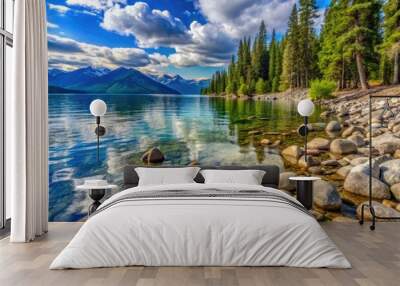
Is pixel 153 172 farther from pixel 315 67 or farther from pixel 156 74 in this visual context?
pixel 315 67

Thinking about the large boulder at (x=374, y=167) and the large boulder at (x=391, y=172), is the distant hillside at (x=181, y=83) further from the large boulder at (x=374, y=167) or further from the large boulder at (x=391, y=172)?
the large boulder at (x=391, y=172)

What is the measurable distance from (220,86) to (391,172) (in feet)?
9.38

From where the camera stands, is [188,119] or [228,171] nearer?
[228,171]

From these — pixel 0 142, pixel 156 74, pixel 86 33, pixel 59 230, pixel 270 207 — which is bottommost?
pixel 59 230

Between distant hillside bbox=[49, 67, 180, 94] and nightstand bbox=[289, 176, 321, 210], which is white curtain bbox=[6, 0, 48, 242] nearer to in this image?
distant hillside bbox=[49, 67, 180, 94]

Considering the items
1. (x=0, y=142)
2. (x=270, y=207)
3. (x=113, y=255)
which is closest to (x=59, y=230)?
(x=0, y=142)

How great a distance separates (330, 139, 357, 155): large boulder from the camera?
6.79 meters

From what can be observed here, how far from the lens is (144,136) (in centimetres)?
704

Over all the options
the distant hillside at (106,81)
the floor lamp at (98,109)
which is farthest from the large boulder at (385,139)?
the floor lamp at (98,109)

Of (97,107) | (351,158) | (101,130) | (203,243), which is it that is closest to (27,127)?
(97,107)

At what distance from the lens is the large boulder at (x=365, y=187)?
21.6ft

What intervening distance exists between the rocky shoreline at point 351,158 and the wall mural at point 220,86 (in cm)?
2

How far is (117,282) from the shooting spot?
11.7ft

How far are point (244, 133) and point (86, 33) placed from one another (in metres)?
2.90
